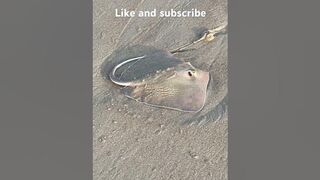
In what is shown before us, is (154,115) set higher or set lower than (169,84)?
lower

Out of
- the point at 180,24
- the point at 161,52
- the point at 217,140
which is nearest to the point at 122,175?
the point at 217,140

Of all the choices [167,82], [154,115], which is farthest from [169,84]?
[154,115]

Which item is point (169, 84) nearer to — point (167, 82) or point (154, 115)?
point (167, 82)

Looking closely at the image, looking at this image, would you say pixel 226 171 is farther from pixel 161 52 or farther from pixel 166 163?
pixel 161 52

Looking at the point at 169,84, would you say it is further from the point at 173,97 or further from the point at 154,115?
the point at 154,115
